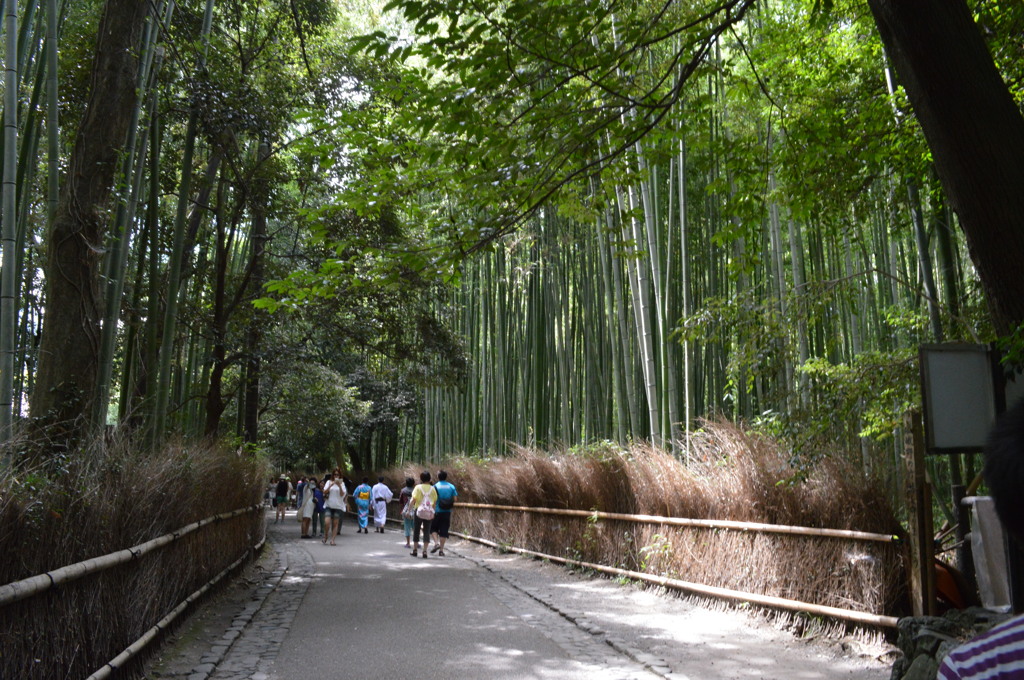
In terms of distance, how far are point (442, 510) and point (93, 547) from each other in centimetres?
839

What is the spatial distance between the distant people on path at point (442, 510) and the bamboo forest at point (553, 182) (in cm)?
175

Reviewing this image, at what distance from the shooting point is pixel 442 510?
38.9ft

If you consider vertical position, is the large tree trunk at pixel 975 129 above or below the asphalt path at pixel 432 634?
above

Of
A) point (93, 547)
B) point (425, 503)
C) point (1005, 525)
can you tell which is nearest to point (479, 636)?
point (93, 547)

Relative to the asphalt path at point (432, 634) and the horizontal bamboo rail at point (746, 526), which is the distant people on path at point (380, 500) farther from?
the asphalt path at point (432, 634)

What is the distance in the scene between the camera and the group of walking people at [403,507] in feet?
37.8

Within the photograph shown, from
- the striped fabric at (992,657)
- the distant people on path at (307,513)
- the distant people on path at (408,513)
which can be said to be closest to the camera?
the striped fabric at (992,657)

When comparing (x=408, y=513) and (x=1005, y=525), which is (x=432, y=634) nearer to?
(x=1005, y=525)

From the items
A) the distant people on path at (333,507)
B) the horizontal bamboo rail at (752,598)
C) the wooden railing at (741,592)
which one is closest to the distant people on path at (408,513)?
the distant people on path at (333,507)

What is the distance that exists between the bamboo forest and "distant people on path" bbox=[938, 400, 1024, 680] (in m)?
1.94

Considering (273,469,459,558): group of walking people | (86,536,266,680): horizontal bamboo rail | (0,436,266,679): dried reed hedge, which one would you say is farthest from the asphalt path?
(273,469,459,558): group of walking people

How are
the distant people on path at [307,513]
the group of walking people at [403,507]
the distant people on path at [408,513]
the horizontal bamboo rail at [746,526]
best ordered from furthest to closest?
the distant people on path at [307,513] < the distant people on path at [408,513] < the group of walking people at [403,507] < the horizontal bamboo rail at [746,526]

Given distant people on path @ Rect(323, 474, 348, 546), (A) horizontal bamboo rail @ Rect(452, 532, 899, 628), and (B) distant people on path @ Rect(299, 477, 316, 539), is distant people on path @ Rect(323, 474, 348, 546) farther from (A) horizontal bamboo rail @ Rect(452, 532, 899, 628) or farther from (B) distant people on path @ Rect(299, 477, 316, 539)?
(A) horizontal bamboo rail @ Rect(452, 532, 899, 628)

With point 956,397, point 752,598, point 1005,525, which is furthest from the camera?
point 752,598
